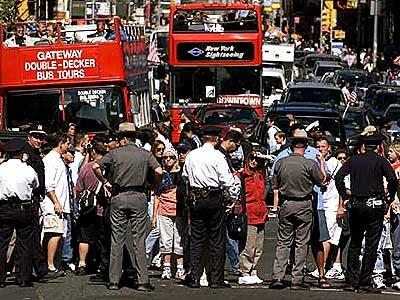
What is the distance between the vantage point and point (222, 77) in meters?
32.6

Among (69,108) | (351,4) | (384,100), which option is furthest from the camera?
(351,4)

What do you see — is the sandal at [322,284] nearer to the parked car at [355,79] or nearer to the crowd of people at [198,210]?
the crowd of people at [198,210]

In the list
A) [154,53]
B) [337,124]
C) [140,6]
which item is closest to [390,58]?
[140,6]

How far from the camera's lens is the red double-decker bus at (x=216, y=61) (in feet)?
106

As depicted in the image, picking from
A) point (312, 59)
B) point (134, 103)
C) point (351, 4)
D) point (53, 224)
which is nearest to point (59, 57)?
point (134, 103)

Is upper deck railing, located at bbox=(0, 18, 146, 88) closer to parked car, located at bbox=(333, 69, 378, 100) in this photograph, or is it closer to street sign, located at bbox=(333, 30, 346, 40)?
parked car, located at bbox=(333, 69, 378, 100)

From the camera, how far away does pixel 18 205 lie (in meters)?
14.2

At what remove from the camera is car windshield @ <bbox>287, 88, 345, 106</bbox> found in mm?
33531

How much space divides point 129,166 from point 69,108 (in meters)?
9.71

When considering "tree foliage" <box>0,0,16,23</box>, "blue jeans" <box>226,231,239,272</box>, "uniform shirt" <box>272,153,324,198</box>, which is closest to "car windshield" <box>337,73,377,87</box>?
"tree foliage" <box>0,0,16,23</box>

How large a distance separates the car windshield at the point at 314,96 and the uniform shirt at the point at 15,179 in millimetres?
19574

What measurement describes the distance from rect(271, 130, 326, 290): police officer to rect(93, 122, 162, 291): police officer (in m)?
1.47

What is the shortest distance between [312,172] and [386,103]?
81.7ft

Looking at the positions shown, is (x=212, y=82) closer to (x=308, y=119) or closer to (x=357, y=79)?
(x=308, y=119)
